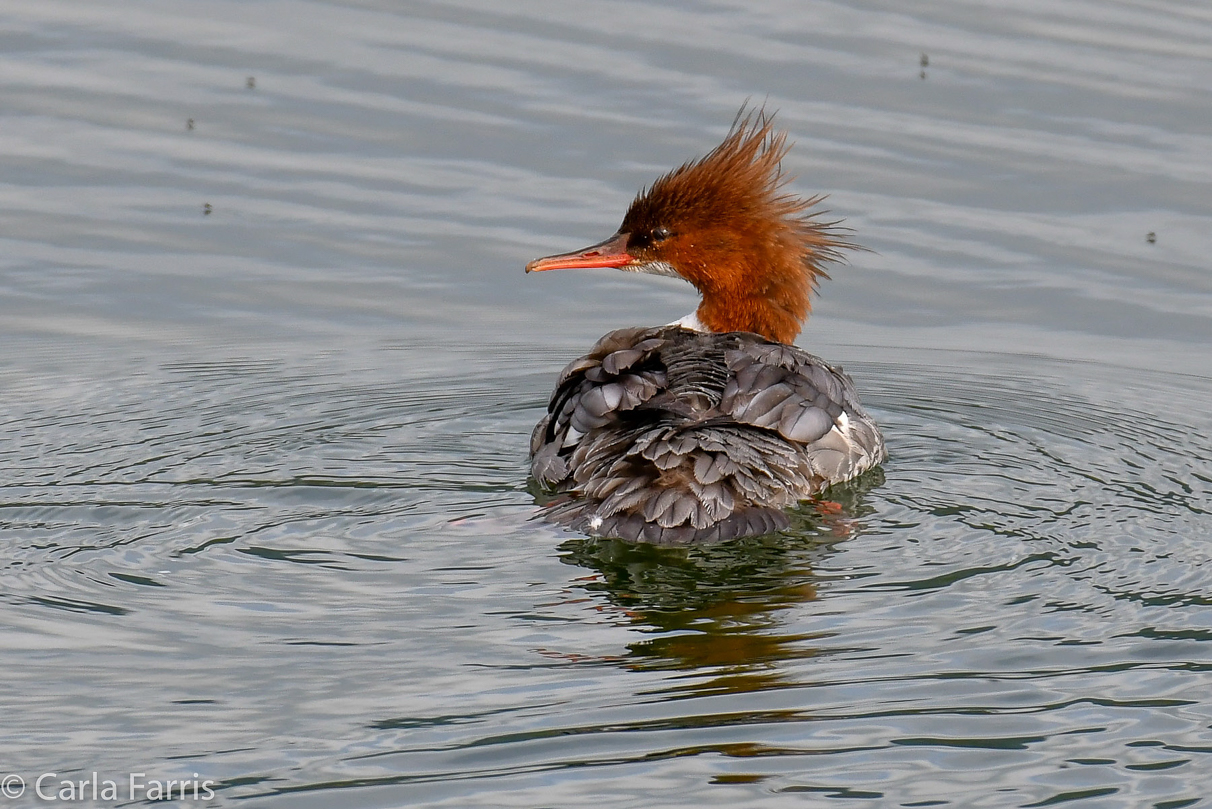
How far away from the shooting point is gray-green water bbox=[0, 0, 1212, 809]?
557 centimetres

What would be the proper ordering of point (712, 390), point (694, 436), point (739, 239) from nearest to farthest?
point (694, 436) < point (712, 390) < point (739, 239)

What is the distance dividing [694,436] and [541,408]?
2.19m

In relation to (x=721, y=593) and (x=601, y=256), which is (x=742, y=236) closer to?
(x=601, y=256)

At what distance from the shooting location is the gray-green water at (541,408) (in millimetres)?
5566

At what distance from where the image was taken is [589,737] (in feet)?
17.9

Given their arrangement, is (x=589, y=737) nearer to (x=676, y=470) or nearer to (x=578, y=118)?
(x=676, y=470)

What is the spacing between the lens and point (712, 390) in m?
7.86

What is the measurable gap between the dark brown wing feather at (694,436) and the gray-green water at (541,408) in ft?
0.55

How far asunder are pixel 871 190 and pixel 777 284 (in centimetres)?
315

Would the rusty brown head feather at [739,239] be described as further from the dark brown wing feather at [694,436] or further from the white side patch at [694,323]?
the dark brown wing feather at [694,436]

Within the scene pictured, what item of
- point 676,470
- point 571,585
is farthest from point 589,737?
point 676,470

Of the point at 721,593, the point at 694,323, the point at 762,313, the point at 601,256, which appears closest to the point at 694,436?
the point at 721,593

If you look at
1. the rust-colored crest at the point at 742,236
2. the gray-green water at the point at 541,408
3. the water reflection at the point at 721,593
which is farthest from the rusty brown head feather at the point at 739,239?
the water reflection at the point at 721,593

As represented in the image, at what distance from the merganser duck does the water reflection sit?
0.12m
